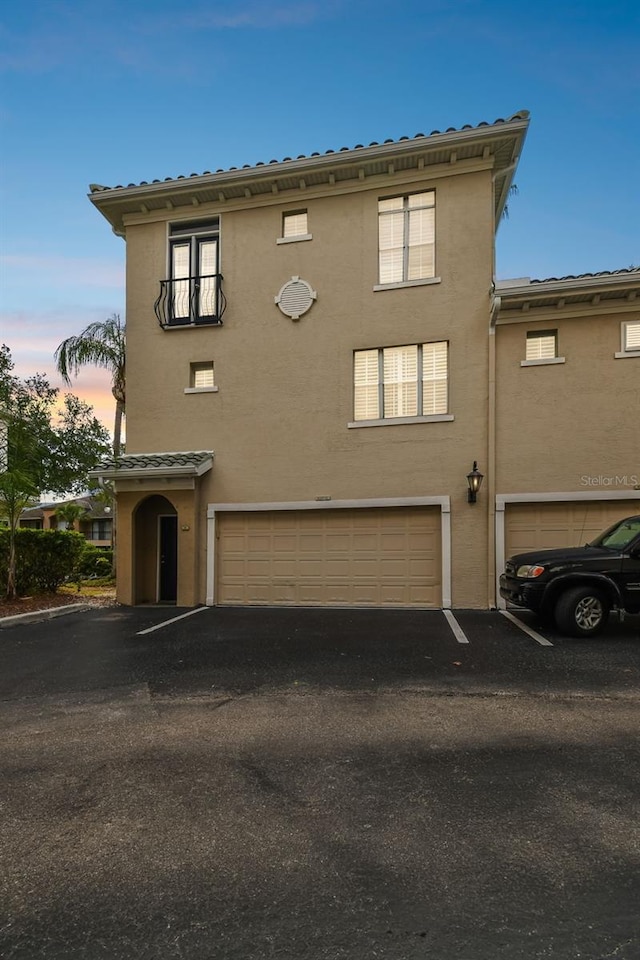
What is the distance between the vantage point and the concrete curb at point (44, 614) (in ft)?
33.0

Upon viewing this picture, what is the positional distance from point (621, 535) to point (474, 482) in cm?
288

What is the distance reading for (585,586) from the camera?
26.1ft

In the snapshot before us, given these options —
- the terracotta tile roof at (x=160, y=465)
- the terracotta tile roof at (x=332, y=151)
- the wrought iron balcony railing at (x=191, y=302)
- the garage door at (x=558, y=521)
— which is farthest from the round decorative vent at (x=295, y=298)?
the garage door at (x=558, y=521)

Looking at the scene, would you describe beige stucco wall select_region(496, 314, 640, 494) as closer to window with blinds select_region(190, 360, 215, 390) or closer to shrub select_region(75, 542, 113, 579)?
window with blinds select_region(190, 360, 215, 390)

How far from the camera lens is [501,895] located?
244 cm

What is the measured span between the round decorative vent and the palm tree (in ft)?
26.2

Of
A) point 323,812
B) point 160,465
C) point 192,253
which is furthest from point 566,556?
point 192,253

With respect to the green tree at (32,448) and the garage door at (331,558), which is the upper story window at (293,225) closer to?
the garage door at (331,558)

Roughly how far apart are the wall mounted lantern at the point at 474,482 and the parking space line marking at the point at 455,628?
2410mm

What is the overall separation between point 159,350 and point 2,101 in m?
8.41

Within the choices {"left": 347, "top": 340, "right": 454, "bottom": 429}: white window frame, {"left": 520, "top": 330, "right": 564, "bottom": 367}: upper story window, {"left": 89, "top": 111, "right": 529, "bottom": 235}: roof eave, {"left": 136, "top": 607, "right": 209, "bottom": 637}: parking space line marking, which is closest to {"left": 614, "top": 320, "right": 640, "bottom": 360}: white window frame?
{"left": 520, "top": 330, "right": 564, "bottom": 367}: upper story window

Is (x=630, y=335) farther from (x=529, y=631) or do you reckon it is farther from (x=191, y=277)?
(x=191, y=277)

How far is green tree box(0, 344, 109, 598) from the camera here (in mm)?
12289

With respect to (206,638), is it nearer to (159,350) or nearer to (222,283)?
(159,350)
